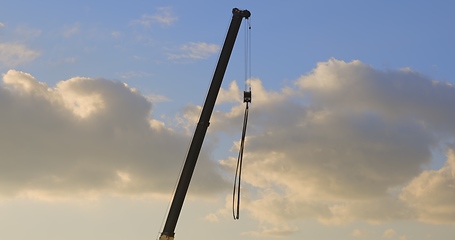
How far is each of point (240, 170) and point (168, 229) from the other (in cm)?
876

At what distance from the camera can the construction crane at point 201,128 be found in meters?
78.6

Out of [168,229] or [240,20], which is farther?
[240,20]

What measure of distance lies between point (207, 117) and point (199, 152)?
11.2 feet

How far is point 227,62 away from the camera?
82812 millimetres

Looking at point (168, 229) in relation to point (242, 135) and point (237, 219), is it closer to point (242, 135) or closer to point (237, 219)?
point (237, 219)

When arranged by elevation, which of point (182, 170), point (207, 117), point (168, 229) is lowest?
point (168, 229)

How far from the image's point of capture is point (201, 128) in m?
81.4

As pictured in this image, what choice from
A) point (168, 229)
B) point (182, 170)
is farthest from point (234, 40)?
point (168, 229)

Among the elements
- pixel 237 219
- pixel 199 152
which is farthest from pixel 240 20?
pixel 237 219

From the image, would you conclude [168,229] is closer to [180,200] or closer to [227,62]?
[180,200]

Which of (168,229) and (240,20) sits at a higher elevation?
(240,20)

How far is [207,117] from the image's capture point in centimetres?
8175

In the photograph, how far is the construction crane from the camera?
258 ft

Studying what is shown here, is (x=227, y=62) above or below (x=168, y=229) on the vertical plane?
above
